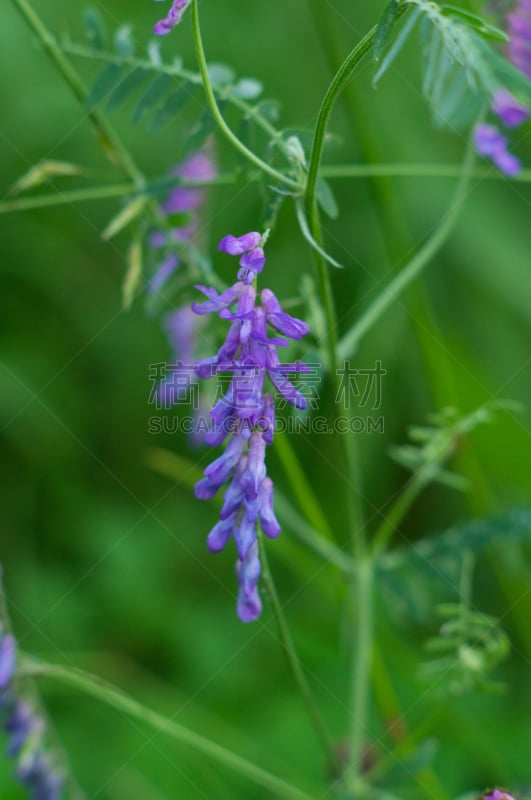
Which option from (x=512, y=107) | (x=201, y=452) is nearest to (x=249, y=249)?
(x=512, y=107)

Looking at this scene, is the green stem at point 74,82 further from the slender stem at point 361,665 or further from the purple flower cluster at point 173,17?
the slender stem at point 361,665

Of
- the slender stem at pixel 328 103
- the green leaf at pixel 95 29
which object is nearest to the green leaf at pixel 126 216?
the green leaf at pixel 95 29

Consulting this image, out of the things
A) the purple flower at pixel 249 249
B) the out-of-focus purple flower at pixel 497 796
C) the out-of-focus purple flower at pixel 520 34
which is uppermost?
the out-of-focus purple flower at pixel 520 34

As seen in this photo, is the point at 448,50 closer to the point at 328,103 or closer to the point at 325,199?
the point at 328,103

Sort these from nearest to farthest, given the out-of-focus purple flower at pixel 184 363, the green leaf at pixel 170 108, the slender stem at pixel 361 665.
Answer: the green leaf at pixel 170 108
the slender stem at pixel 361 665
the out-of-focus purple flower at pixel 184 363

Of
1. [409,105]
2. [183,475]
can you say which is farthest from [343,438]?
[409,105]

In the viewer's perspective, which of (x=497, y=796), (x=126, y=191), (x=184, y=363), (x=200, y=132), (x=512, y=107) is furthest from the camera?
(x=184, y=363)

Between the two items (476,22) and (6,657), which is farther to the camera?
(6,657)

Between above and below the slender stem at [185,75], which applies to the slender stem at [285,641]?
below
